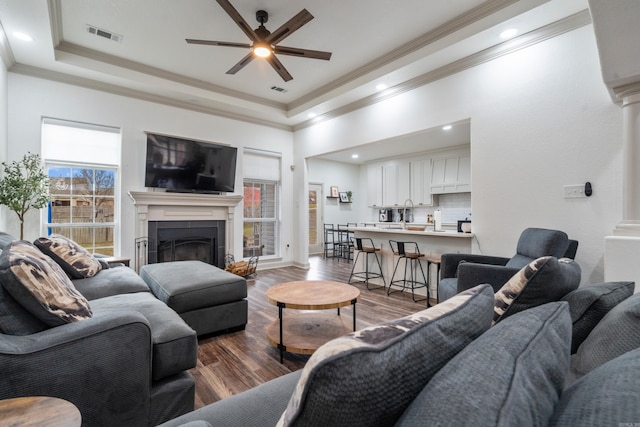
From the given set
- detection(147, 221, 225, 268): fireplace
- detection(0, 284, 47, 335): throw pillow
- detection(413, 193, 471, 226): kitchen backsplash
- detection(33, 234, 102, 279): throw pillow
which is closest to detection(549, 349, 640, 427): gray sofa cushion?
detection(0, 284, 47, 335): throw pillow

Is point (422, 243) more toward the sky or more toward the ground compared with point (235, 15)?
more toward the ground

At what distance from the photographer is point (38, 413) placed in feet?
2.82

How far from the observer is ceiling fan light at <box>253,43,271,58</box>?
3.12 meters

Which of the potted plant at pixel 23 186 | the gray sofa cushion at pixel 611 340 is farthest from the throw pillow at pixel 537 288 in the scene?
the potted plant at pixel 23 186

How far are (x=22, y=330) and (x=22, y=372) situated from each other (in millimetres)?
195

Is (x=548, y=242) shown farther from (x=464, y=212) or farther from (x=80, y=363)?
(x=464, y=212)

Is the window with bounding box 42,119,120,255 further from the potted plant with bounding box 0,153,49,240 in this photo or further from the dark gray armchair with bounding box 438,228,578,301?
the dark gray armchair with bounding box 438,228,578,301

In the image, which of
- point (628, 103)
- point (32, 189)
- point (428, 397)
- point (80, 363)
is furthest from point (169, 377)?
point (628, 103)

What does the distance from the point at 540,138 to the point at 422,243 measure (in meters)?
1.89

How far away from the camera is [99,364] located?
132 centimetres

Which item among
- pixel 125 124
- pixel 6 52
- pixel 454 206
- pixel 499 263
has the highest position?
pixel 6 52

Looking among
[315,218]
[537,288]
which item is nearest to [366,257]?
[315,218]

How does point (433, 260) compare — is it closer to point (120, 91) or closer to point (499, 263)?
point (499, 263)

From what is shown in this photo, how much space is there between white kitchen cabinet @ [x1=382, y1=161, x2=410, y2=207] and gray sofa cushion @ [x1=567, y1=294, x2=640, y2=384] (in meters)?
6.94
